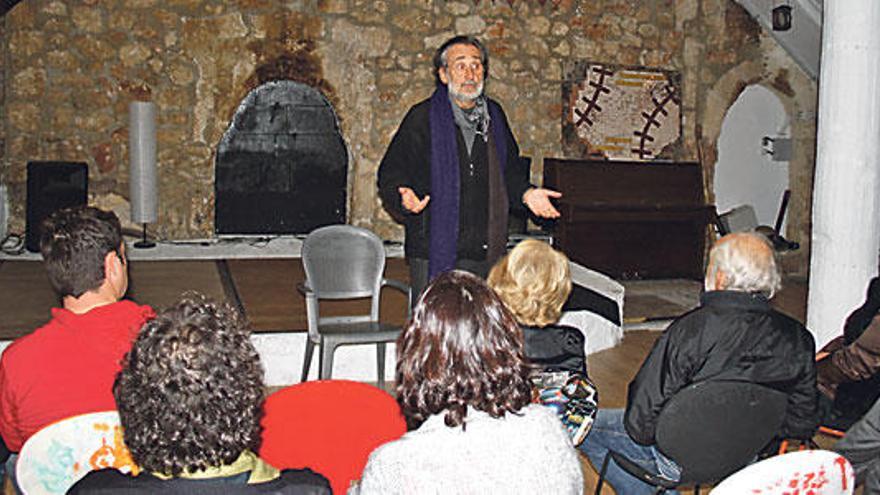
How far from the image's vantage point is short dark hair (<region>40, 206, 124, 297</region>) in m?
2.26

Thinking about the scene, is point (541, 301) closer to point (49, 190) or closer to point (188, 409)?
point (188, 409)

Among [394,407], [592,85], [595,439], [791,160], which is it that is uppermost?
[592,85]

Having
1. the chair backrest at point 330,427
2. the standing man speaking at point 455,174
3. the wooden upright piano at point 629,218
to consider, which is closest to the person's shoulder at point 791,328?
the chair backrest at point 330,427

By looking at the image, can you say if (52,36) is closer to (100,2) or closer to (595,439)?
(100,2)

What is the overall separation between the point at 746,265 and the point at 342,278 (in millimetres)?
2159

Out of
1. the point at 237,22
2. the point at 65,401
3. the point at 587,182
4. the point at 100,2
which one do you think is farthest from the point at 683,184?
the point at 65,401

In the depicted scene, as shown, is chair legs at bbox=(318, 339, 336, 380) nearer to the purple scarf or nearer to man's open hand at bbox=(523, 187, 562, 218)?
the purple scarf

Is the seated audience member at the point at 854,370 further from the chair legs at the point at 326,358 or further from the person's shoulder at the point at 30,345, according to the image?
the person's shoulder at the point at 30,345

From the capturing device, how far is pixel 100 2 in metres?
7.19

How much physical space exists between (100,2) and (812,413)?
642 centimetres

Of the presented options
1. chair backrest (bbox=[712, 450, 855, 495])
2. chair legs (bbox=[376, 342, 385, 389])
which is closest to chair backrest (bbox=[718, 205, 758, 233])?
chair legs (bbox=[376, 342, 385, 389])

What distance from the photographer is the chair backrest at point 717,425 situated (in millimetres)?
2283

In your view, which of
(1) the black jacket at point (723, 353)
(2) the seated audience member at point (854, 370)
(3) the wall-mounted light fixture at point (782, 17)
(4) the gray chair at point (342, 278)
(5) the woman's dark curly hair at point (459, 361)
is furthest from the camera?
(3) the wall-mounted light fixture at point (782, 17)

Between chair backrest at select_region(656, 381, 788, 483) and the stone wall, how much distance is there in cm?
586
